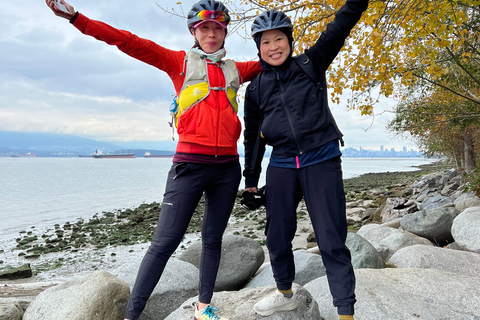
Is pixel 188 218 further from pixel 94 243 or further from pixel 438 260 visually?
pixel 94 243

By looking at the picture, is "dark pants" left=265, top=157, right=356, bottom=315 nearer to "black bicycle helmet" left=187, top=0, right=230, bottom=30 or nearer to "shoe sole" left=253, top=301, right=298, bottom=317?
"shoe sole" left=253, top=301, right=298, bottom=317

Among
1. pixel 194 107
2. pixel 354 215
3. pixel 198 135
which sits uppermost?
pixel 194 107

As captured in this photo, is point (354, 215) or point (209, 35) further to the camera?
point (354, 215)

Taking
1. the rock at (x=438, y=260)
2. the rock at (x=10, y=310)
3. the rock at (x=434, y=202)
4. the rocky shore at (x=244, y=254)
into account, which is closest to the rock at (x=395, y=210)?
the rocky shore at (x=244, y=254)

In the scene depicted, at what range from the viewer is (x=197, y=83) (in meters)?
3.43

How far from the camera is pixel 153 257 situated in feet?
10.7

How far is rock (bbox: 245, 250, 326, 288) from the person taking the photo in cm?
559

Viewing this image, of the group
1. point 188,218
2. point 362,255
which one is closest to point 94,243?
point 362,255

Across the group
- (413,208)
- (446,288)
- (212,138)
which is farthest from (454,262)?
(413,208)

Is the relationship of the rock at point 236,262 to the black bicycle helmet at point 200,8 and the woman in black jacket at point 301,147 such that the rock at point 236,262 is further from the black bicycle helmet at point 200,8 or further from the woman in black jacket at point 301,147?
the black bicycle helmet at point 200,8

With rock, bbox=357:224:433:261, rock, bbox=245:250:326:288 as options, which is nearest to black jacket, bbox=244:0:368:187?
rock, bbox=245:250:326:288

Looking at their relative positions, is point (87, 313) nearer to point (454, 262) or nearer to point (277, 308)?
point (277, 308)

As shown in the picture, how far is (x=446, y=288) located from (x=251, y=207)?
2.47 m

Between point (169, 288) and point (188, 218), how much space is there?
6.87 ft
